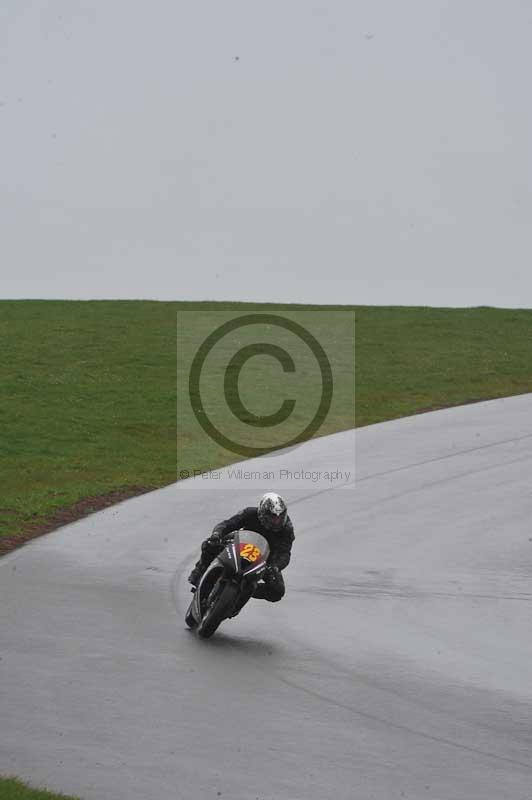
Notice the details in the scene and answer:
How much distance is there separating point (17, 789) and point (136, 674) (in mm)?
3255

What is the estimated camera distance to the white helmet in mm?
12766

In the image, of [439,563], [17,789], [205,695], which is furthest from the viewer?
[439,563]

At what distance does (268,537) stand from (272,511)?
48cm

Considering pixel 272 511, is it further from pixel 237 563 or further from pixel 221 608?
pixel 221 608

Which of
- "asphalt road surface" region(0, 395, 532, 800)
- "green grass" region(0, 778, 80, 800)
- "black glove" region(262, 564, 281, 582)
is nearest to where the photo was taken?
"green grass" region(0, 778, 80, 800)

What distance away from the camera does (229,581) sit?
12484 mm

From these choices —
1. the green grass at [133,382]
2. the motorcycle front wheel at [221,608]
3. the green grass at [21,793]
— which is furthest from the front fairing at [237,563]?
the green grass at [133,382]

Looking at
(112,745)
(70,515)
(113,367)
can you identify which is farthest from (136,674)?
(113,367)

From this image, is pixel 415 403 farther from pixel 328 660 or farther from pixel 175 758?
pixel 175 758

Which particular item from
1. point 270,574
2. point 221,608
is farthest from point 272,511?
point 221,608

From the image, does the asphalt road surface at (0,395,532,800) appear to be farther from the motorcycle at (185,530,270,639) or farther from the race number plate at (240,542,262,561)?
the race number plate at (240,542,262,561)

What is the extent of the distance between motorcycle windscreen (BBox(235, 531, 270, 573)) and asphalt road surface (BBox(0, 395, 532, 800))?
828mm

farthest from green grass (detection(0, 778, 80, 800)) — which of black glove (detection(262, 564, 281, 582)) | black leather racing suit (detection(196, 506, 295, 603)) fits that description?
black leather racing suit (detection(196, 506, 295, 603))

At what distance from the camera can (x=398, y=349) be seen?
42.6 m
